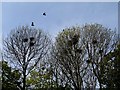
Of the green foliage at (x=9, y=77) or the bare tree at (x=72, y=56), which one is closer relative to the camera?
the bare tree at (x=72, y=56)

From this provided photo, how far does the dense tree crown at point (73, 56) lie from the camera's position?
810 inches

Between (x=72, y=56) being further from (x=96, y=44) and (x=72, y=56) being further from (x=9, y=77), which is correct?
(x=9, y=77)

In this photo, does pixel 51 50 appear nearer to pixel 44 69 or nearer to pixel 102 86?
pixel 44 69

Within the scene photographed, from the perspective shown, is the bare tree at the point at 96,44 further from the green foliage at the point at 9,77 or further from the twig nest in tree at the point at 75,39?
→ the green foliage at the point at 9,77

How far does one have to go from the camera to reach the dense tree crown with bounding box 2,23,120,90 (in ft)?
67.5

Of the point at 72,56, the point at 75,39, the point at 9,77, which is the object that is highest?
the point at 75,39

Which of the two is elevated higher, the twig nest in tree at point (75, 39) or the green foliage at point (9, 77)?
Result: the twig nest in tree at point (75, 39)

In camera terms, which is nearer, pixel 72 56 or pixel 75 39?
pixel 72 56

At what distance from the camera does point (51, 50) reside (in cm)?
2236

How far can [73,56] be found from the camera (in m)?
20.5

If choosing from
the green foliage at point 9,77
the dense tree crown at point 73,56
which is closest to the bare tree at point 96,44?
the dense tree crown at point 73,56

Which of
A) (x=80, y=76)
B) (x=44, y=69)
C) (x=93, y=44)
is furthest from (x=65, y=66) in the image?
(x=44, y=69)

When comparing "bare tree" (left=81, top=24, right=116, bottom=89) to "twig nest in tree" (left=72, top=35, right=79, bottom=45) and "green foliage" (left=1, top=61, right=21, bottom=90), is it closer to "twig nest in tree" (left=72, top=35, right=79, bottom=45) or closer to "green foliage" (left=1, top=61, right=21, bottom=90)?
"twig nest in tree" (left=72, top=35, right=79, bottom=45)

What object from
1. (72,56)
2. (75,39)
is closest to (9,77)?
(72,56)
